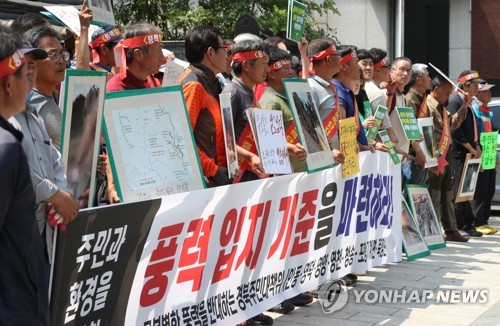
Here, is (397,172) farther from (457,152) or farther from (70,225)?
(70,225)

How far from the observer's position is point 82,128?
14.3 ft

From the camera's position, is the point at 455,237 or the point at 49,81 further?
the point at 455,237

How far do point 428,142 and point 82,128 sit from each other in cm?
627

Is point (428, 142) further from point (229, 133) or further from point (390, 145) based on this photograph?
point (229, 133)

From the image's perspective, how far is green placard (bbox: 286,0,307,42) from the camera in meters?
7.76

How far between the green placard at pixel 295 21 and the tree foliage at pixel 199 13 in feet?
21.8

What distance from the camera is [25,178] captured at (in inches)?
124

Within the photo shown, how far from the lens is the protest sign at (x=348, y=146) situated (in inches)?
283

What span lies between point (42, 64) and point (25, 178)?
165 cm

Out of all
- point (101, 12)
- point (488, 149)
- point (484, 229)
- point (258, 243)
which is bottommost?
point (484, 229)

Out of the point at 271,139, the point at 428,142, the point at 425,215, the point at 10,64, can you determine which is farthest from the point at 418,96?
the point at 10,64

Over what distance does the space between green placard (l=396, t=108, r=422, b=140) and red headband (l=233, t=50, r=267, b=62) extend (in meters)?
3.19

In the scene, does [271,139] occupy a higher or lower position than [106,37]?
lower

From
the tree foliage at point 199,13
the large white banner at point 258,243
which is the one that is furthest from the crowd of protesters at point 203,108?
the tree foliage at point 199,13
